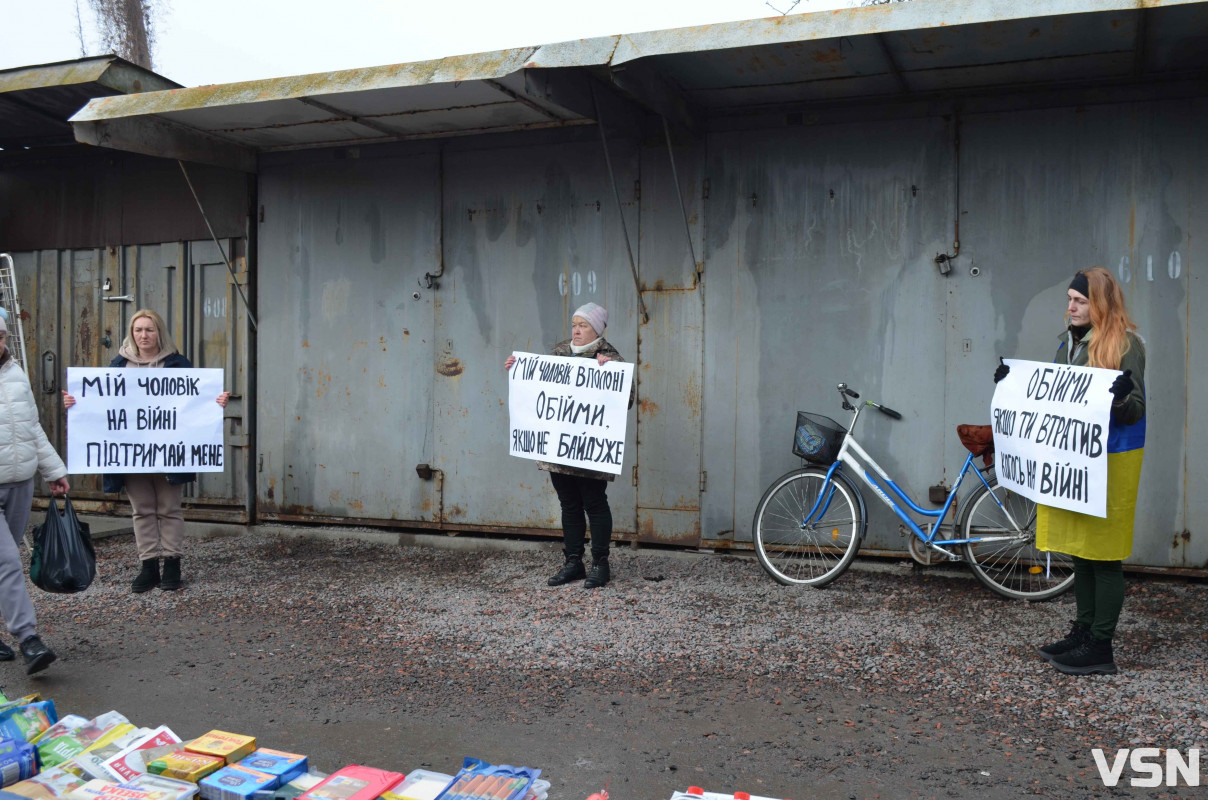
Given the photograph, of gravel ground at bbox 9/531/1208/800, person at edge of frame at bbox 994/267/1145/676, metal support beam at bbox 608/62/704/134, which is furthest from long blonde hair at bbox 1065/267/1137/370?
metal support beam at bbox 608/62/704/134

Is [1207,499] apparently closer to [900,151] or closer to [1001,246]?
[1001,246]

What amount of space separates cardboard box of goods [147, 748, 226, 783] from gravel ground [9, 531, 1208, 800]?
642 mm

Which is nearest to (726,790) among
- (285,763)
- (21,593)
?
(285,763)

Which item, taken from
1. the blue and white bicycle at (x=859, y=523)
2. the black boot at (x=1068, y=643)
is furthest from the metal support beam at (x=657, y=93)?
the black boot at (x=1068, y=643)

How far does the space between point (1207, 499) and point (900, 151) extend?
2.83m

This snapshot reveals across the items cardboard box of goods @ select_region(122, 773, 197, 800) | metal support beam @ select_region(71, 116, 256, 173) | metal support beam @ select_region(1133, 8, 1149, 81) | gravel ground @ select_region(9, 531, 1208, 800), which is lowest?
gravel ground @ select_region(9, 531, 1208, 800)

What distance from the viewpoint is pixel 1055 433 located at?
14.3 feet

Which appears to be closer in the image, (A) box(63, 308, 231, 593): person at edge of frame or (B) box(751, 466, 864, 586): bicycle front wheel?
(B) box(751, 466, 864, 586): bicycle front wheel

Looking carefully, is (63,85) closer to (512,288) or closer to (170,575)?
(512,288)

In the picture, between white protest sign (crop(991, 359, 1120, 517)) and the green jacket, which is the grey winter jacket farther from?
the green jacket

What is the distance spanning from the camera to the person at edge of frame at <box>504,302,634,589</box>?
5.87m

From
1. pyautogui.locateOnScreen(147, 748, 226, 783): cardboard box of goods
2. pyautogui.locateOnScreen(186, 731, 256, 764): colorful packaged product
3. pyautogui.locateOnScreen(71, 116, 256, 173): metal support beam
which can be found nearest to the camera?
pyautogui.locateOnScreen(147, 748, 226, 783): cardboard box of goods

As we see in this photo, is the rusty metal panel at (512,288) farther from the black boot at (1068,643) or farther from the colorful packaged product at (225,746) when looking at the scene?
the colorful packaged product at (225,746)

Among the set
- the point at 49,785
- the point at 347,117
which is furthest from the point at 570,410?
the point at 49,785
